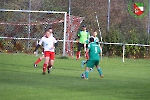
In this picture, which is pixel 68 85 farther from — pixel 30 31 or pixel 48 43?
pixel 30 31

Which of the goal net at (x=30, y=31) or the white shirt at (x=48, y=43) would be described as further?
the goal net at (x=30, y=31)

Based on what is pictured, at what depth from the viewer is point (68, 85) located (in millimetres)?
20969

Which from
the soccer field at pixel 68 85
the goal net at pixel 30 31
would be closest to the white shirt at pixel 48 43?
the soccer field at pixel 68 85

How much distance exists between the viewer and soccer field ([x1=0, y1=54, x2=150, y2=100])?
1752 cm

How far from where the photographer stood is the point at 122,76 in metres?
25.7

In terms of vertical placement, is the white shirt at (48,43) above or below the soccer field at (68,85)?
above

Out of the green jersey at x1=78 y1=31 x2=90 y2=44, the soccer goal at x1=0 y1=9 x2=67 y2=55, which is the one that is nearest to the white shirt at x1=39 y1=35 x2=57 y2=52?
the green jersey at x1=78 y1=31 x2=90 y2=44

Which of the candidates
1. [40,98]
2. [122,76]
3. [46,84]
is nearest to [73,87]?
[46,84]

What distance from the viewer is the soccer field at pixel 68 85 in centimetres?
1752

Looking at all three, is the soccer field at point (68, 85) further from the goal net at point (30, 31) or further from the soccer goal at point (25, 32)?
the soccer goal at point (25, 32)

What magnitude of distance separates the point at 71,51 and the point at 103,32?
344 centimetres

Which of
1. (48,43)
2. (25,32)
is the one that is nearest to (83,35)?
(25,32)

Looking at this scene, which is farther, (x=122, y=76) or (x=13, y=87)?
(x=122, y=76)

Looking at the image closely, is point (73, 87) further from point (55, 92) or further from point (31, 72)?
point (31, 72)
